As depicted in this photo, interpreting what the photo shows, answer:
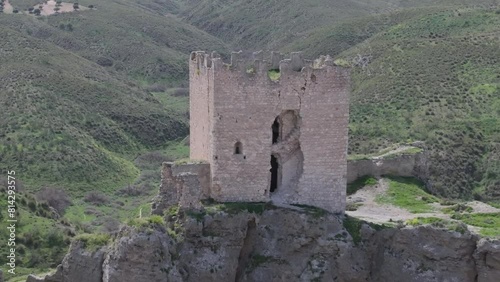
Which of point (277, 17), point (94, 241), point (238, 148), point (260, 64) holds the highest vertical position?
point (277, 17)

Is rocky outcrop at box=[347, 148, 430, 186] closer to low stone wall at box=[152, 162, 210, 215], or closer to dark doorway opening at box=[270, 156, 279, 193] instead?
dark doorway opening at box=[270, 156, 279, 193]

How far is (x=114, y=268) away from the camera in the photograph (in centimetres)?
1836

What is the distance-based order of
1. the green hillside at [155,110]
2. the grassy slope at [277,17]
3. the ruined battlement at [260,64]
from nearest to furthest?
the ruined battlement at [260,64]
the green hillside at [155,110]
the grassy slope at [277,17]

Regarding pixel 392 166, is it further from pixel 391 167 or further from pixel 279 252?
pixel 279 252

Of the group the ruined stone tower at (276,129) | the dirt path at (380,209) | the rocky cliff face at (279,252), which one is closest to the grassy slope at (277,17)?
the dirt path at (380,209)

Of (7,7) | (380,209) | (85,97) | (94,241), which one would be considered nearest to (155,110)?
(85,97)

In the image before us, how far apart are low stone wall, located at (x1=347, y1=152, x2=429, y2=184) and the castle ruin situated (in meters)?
3.88

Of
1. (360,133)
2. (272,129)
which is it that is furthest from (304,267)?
(360,133)

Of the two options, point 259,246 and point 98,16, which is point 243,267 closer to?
point 259,246

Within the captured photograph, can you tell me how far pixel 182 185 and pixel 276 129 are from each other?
2912mm

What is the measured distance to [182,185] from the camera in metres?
19.5

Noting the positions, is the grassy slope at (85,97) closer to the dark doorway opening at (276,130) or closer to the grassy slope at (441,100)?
the grassy slope at (441,100)

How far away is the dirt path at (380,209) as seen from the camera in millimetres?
21062

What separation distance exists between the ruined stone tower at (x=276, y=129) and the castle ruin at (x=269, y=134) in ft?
0.08
